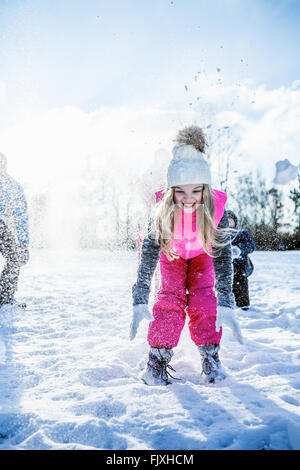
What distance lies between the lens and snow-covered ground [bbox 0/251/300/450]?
1.20 metres

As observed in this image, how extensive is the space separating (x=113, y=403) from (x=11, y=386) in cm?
60

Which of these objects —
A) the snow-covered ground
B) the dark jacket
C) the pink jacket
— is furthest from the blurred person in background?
the dark jacket

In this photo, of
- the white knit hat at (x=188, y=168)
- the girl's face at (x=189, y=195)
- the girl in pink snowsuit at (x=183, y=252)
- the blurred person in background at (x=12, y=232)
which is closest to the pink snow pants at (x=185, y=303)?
the girl in pink snowsuit at (x=183, y=252)

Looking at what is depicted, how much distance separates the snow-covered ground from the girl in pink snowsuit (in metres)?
0.23

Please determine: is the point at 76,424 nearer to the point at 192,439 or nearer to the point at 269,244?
the point at 192,439

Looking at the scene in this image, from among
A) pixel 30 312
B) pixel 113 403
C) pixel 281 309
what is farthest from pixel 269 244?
pixel 113 403

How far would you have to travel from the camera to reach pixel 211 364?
5.84 ft

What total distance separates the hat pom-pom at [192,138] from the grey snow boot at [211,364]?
1197mm

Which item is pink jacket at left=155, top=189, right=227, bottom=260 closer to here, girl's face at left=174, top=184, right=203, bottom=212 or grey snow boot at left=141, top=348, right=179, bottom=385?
girl's face at left=174, top=184, right=203, bottom=212

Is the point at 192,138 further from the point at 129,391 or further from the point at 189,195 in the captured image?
the point at 129,391

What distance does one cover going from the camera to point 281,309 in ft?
11.5

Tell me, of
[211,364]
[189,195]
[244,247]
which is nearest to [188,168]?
[189,195]

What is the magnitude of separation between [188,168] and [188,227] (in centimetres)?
35
